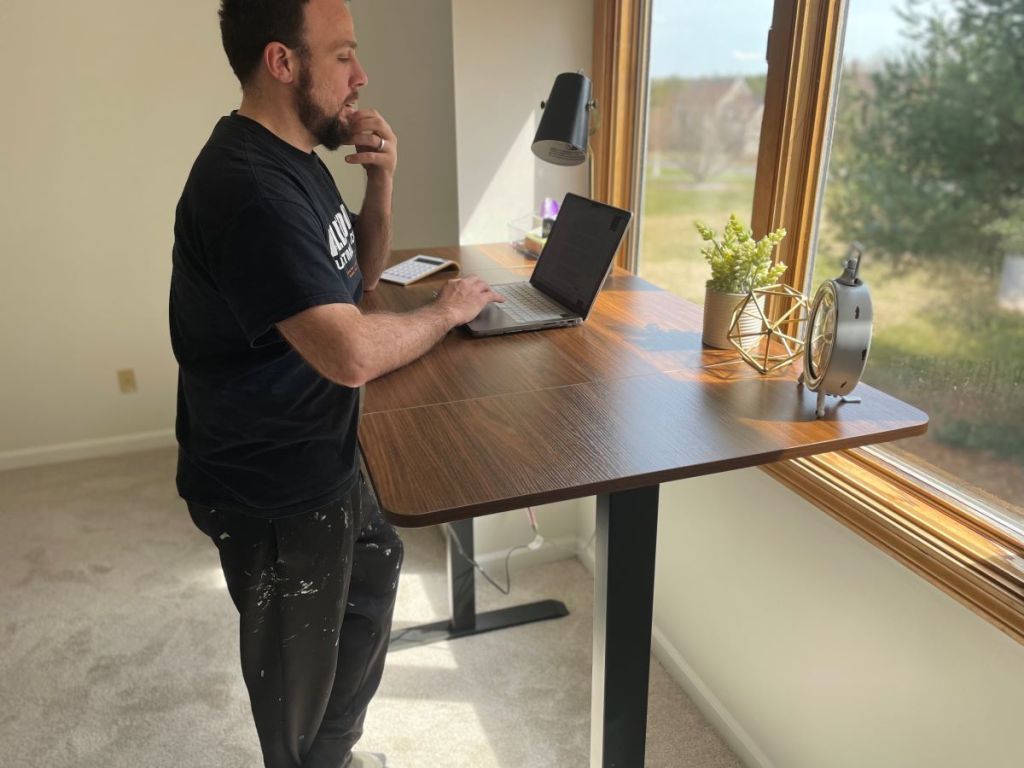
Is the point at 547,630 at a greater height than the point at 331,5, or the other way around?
the point at 331,5

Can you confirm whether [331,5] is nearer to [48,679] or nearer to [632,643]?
[632,643]

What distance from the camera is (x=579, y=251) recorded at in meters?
1.66

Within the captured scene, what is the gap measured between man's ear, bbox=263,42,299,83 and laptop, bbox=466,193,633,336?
567 millimetres

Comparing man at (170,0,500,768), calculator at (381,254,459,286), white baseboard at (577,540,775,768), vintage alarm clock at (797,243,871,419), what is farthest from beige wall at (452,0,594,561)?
vintage alarm clock at (797,243,871,419)

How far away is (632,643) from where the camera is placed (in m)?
1.17

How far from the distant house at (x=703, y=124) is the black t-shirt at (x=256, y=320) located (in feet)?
3.21

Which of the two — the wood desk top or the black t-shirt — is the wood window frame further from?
the black t-shirt

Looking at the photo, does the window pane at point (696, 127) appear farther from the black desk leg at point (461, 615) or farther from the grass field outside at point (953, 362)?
the black desk leg at point (461, 615)

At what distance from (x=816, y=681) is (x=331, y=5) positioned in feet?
4.83

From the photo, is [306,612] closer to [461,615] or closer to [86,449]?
[461,615]

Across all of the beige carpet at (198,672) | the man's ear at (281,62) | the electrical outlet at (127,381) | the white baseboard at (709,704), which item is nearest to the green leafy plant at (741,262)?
the man's ear at (281,62)

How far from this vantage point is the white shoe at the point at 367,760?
1.66m

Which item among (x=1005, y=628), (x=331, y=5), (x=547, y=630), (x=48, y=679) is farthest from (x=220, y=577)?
(x=1005, y=628)

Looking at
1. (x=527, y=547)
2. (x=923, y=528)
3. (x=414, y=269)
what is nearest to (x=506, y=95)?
(x=414, y=269)
